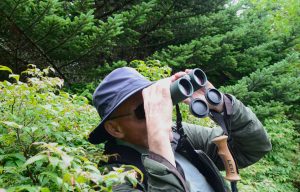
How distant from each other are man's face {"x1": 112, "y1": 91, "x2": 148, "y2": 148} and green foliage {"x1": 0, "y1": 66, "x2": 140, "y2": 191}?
22 cm

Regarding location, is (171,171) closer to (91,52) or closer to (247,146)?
(247,146)

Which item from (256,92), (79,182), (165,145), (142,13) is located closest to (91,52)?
(142,13)

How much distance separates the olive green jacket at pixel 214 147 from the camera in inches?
70.0

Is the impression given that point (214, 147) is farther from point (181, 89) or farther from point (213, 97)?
point (181, 89)

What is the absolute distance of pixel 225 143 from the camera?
7.43ft

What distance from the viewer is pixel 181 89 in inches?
79.0

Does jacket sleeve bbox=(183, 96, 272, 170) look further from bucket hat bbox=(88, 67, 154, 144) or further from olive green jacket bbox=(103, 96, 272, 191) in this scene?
bucket hat bbox=(88, 67, 154, 144)

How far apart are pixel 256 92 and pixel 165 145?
6052mm

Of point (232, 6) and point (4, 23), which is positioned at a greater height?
point (4, 23)

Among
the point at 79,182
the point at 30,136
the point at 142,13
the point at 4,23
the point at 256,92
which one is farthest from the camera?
the point at 256,92

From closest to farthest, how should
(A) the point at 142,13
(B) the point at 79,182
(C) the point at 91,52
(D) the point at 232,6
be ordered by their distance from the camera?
(B) the point at 79,182 → (C) the point at 91,52 → (A) the point at 142,13 → (D) the point at 232,6

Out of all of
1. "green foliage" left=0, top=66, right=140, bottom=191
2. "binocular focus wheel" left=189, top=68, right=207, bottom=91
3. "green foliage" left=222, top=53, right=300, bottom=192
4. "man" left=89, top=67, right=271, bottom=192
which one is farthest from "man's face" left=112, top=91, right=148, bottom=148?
"green foliage" left=222, top=53, right=300, bottom=192

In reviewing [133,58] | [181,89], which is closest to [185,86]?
[181,89]

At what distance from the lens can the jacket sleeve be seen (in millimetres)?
2352
